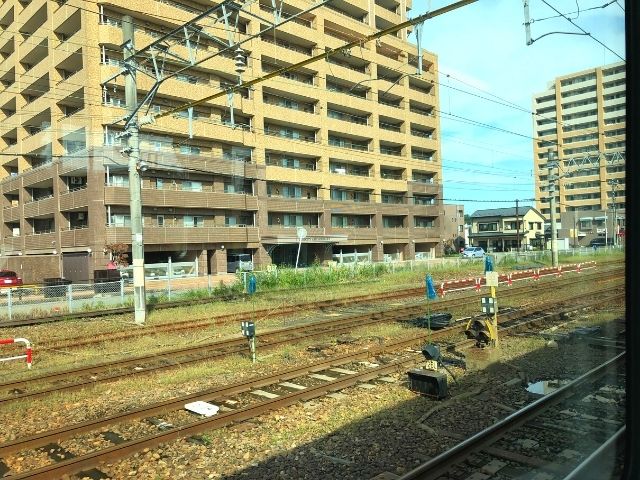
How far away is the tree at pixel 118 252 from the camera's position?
34375mm

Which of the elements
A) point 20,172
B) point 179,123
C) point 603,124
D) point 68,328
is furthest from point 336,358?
point 20,172

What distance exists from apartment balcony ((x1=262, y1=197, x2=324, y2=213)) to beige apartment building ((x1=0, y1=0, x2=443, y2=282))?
0.15 m

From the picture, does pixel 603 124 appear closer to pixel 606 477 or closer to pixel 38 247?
pixel 606 477

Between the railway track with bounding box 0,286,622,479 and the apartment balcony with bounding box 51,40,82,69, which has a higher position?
the apartment balcony with bounding box 51,40,82,69

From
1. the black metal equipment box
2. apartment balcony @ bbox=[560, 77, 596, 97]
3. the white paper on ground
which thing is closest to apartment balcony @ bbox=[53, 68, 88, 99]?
the white paper on ground

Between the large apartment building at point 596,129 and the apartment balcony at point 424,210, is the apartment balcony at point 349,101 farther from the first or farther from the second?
the large apartment building at point 596,129

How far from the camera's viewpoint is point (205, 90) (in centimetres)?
3916

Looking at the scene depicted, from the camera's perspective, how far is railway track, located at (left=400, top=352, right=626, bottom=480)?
353cm

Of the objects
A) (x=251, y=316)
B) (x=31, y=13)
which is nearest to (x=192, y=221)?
(x=31, y=13)

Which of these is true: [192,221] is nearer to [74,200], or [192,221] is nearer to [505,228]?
[74,200]

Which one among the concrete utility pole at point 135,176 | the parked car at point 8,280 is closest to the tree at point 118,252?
the parked car at point 8,280

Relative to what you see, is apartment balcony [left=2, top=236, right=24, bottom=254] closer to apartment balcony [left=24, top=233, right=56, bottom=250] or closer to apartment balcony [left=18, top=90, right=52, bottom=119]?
apartment balcony [left=24, top=233, right=56, bottom=250]

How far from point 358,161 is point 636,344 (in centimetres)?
5138

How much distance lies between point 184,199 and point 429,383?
109ft
